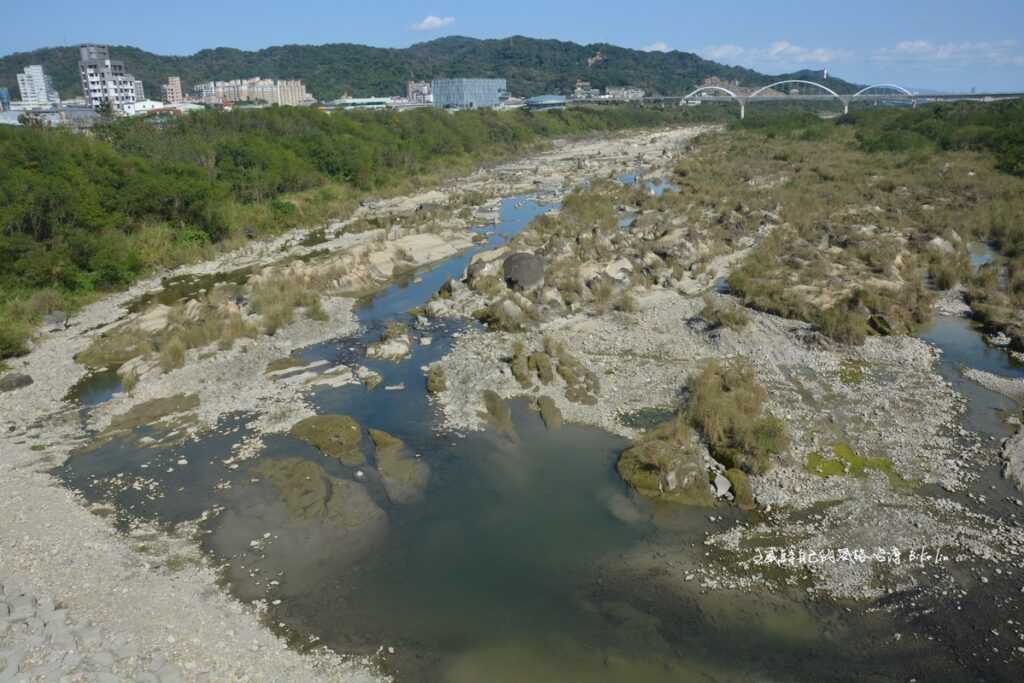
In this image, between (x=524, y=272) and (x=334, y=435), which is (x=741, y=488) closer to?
(x=334, y=435)

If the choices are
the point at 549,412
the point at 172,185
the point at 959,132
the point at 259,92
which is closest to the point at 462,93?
the point at 259,92

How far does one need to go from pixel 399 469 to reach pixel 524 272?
1557 cm


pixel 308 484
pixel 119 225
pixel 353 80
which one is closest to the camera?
pixel 308 484

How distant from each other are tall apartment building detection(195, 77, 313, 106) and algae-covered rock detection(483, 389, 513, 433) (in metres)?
134

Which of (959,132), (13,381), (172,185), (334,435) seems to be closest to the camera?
(334,435)

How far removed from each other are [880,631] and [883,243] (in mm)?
28709

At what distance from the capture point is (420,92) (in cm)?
16638

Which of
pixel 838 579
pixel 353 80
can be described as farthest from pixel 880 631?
pixel 353 80

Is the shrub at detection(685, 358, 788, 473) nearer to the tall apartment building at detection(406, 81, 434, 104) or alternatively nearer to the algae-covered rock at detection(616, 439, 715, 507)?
the algae-covered rock at detection(616, 439, 715, 507)

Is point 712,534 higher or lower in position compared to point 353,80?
lower

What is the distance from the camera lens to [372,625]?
42.6 ft

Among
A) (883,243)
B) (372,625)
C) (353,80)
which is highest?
(353,80)

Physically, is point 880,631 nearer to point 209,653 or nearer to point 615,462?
point 615,462

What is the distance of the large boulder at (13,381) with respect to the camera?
72.8 ft
